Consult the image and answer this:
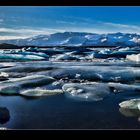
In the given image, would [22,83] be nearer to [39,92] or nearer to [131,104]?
[39,92]

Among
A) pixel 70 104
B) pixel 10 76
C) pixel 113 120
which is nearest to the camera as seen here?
pixel 113 120

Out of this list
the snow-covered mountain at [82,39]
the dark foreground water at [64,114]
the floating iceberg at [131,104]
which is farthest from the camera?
the snow-covered mountain at [82,39]

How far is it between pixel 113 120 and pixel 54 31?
78cm

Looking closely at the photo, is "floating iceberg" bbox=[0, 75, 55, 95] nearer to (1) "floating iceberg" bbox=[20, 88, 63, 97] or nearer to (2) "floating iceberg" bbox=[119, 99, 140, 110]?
(1) "floating iceberg" bbox=[20, 88, 63, 97]

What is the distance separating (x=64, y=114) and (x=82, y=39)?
59 centimetres

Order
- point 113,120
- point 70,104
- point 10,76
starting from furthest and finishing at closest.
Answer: point 10,76 < point 70,104 < point 113,120

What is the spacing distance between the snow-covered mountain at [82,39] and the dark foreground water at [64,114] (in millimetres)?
408

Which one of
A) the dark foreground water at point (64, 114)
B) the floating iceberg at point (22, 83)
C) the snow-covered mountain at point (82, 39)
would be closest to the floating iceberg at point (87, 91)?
the dark foreground water at point (64, 114)

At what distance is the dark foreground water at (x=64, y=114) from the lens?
2133 millimetres

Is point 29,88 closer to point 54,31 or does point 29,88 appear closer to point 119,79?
point 54,31

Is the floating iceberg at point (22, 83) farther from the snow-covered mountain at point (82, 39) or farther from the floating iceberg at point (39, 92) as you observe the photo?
the snow-covered mountain at point (82, 39)

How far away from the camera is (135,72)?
2500 millimetres

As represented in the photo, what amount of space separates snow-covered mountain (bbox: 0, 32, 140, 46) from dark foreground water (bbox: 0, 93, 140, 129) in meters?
0.41

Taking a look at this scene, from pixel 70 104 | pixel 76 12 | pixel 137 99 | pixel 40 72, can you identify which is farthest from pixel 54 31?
pixel 137 99
